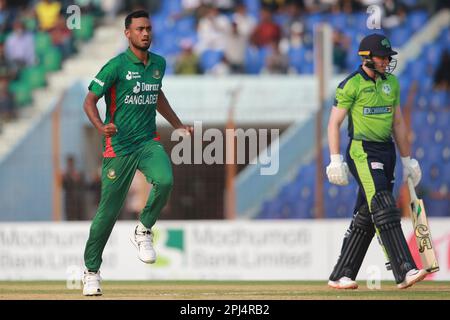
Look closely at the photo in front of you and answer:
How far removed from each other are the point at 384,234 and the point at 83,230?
6.63 m

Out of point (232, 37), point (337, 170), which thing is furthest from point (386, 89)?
point (232, 37)

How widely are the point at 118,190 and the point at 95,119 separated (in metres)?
0.73

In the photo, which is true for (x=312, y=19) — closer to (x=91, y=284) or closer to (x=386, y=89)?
(x=386, y=89)

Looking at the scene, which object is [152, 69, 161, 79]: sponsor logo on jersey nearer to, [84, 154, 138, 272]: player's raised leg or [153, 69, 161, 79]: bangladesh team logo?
[153, 69, 161, 79]: bangladesh team logo

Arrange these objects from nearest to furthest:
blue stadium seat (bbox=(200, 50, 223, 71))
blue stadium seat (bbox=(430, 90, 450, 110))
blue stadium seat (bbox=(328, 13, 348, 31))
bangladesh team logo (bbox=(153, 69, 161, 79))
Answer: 1. bangladesh team logo (bbox=(153, 69, 161, 79))
2. blue stadium seat (bbox=(430, 90, 450, 110))
3. blue stadium seat (bbox=(200, 50, 223, 71))
4. blue stadium seat (bbox=(328, 13, 348, 31))

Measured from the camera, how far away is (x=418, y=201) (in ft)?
38.3

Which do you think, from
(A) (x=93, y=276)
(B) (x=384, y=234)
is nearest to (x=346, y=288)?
(B) (x=384, y=234)

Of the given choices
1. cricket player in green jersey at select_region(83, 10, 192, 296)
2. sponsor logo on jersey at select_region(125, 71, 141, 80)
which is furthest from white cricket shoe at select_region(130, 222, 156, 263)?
sponsor logo on jersey at select_region(125, 71, 141, 80)

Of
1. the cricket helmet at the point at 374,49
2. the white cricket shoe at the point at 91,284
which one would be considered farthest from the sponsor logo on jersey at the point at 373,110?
the white cricket shoe at the point at 91,284

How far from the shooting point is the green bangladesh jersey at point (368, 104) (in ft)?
36.7

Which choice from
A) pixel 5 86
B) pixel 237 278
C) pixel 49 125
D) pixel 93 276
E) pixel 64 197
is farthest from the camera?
pixel 5 86

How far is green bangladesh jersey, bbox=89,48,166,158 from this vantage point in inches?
426

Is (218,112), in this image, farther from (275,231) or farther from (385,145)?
(385,145)

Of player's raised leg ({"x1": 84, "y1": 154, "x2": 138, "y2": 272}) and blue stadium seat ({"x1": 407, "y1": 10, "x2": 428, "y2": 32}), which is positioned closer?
player's raised leg ({"x1": 84, "y1": 154, "x2": 138, "y2": 272})
